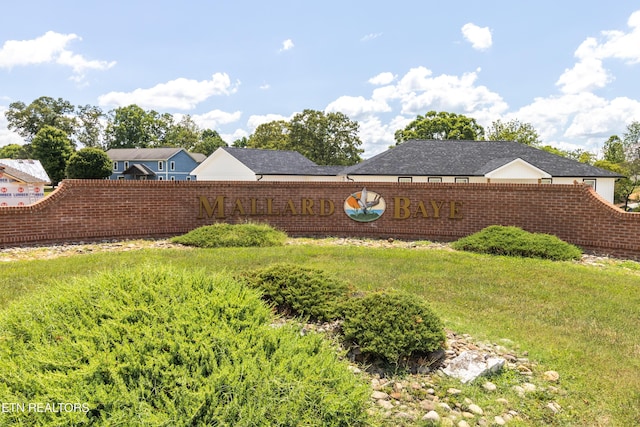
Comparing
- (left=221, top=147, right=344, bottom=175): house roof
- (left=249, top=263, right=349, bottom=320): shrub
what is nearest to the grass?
(left=249, top=263, right=349, bottom=320): shrub

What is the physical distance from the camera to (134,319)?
326 centimetres

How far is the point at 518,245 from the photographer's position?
11.3 m

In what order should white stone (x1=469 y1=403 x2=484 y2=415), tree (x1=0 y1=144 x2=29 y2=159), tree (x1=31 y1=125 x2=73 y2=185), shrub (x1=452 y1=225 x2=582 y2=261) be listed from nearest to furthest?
white stone (x1=469 y1=403 x2=484 y2=415)
shrub (x1=452 y1=225 x2=582 y2=261)
tree (x1=31 y1=125 x2=73 y2=185)
tree (x1=0 y1=144 x2=29 y2=159)

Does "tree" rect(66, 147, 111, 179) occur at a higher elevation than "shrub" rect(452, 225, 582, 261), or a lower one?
higher

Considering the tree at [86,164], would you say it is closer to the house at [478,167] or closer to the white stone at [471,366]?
the house at [478,167]

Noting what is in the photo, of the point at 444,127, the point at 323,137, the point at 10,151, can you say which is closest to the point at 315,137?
the point at 323,137

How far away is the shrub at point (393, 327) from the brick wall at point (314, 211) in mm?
9204

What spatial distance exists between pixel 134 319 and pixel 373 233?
11423 mm

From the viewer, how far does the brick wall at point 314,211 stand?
1186cm

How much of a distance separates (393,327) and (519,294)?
12.8 ft

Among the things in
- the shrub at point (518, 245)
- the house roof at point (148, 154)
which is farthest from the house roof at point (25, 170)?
the shrub at point (518, 245)

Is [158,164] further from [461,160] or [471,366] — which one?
[471,366]

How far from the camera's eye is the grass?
4.38 meters

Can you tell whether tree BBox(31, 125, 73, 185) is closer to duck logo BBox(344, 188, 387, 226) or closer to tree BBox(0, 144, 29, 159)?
tree BBox(0, 144, 29, 159)
